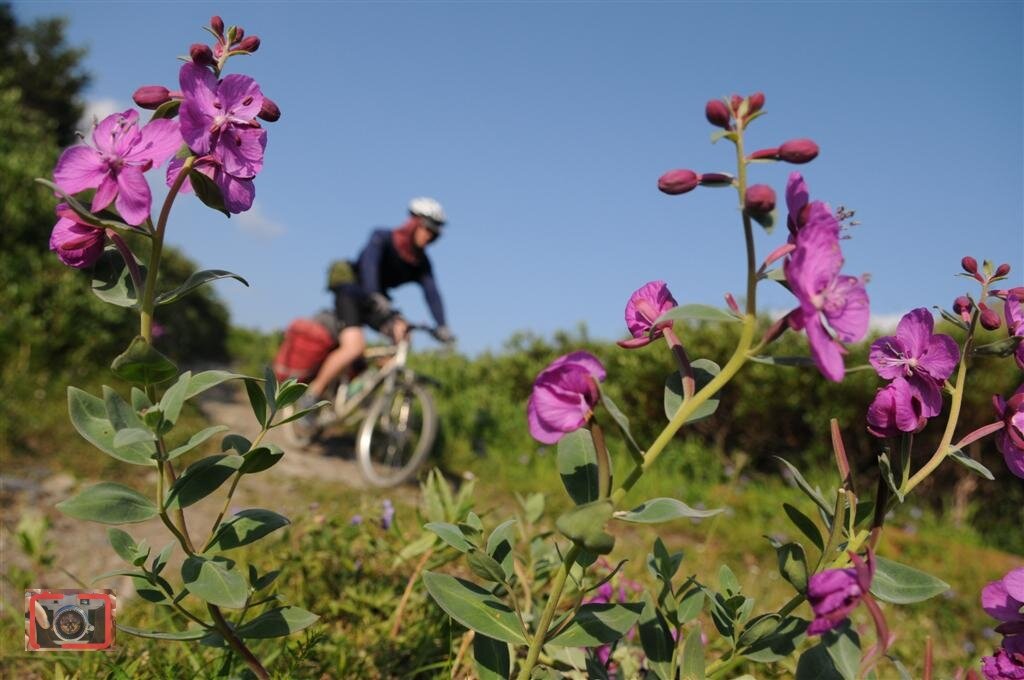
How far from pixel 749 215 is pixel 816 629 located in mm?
450

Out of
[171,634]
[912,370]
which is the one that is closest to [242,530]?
[171,634]

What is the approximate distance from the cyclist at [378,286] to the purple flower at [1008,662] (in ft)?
17.3

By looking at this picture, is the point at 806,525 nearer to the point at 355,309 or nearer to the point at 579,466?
the point at 579,466

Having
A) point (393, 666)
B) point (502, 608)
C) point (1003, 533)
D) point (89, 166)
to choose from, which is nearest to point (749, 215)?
point (502, 608)

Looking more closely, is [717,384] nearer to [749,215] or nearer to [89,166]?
[749,215]

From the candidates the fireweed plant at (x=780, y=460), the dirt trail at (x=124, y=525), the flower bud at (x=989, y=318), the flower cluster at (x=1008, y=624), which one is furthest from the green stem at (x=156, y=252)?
the flower cluster at (x=1008, y=624)

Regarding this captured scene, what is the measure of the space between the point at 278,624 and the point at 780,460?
30.3 inches

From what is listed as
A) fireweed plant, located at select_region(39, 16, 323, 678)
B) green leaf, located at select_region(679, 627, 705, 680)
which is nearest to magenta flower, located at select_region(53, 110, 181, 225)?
fireweed plant, located at select_region(39, 16, 323, 678)

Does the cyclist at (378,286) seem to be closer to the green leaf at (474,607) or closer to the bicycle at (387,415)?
the bicycle at (387,415)

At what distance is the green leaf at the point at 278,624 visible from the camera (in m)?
1.08

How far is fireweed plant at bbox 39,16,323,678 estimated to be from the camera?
3.08 ft

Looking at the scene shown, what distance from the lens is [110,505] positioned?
38.2 inches

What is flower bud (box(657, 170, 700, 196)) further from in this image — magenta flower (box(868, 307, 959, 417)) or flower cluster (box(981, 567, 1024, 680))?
flower cluster (box(981, 567, 1024, 680))

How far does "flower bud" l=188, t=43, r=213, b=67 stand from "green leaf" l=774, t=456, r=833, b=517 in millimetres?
908
